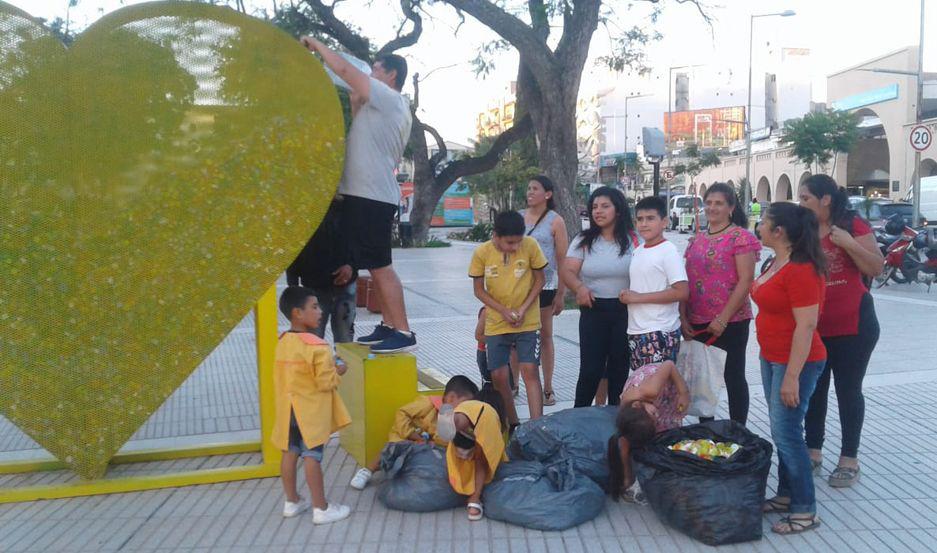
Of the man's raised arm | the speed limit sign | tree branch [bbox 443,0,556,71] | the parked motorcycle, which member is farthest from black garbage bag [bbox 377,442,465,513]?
the speed limit sign

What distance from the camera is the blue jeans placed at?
159 inches

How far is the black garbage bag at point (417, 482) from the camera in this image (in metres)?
4.32

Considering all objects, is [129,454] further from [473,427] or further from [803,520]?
[803,520]

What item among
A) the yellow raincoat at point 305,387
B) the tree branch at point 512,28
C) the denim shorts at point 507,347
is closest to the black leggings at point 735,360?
the denim shorts at point 507,347

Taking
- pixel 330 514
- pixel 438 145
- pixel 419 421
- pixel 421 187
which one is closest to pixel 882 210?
pixel 438 145

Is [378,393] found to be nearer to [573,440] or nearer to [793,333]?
[573,440]

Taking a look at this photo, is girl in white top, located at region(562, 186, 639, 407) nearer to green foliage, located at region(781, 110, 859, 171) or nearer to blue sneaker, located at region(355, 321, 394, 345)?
blue sneaker, located at region(355, 321, 394, 345)

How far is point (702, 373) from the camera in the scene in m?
4.79

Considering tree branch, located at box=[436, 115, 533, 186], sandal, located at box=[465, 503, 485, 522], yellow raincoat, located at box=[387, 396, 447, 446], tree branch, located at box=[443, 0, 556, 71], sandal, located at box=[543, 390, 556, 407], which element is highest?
tree branch, located at box=[443, 0, 556, 71]

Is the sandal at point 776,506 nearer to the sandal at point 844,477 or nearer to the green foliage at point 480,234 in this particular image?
the sandal at point 844,477

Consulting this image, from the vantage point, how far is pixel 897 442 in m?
5.46

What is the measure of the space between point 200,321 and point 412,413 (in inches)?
49.2

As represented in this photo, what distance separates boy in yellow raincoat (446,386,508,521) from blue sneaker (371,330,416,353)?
31.4 inches

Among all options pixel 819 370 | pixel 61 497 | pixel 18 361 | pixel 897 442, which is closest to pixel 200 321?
pixel 18 361
